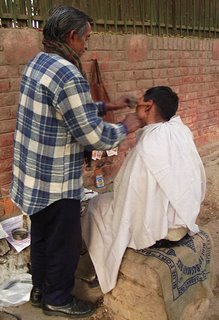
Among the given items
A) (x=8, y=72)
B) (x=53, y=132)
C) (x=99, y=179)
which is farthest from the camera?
(x=99, y=179)

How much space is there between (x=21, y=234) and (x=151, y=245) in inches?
49.6

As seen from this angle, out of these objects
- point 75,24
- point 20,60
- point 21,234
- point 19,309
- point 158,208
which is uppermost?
point 75,24

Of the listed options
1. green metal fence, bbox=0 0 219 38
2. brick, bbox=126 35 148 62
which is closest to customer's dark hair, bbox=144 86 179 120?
green metal fence, bbox=0 0 219 38

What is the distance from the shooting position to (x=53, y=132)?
2164mm

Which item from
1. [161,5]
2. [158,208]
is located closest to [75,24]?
[158,208]

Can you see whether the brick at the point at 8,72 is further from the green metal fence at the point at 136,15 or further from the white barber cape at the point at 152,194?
the white barber cape at the point at 152,194

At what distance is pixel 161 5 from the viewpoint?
4.92 meters

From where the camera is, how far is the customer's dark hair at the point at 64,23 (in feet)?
6.89

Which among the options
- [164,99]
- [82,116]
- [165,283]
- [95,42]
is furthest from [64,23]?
[95,42]

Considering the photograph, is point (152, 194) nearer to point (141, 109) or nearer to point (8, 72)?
point (141, 109)

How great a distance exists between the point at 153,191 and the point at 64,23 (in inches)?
41.8

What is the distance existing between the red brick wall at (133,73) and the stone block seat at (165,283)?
1.52 metres

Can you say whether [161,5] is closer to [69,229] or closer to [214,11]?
[214,11]

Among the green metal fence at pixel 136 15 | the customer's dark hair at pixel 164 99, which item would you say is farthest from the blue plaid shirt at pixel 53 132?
the green metal fence at pixel 136 15
